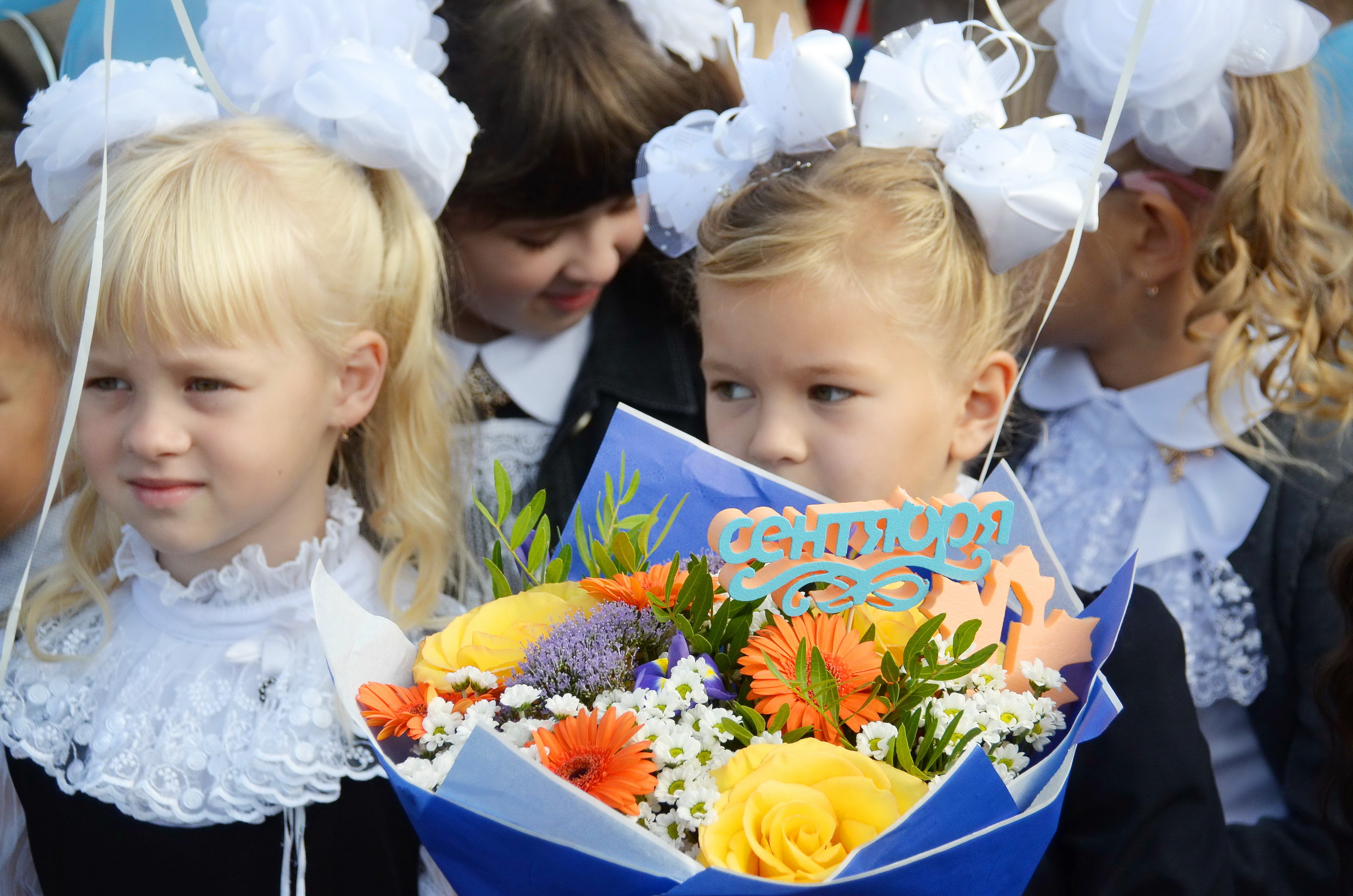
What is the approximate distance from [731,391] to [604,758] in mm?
868

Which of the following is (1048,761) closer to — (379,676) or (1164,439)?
(379,676)

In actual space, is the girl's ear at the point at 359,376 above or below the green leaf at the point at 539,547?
below

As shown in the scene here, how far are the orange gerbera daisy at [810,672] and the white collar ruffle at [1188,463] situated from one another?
3.79 ft

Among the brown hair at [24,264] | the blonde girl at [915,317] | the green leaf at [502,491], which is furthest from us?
the brown hair at [24,264]

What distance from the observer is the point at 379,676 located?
1144 mm

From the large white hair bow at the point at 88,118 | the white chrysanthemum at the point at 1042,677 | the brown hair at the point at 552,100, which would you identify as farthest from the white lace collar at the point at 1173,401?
the large white hair bow at the point at 88,118

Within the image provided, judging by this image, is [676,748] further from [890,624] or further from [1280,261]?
[1280,261]

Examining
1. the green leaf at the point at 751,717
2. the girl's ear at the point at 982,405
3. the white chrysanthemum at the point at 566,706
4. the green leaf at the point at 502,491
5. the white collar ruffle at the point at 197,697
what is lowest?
the white collar ruffle at the point at 197,697

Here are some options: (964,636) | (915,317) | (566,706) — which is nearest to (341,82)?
(915,317)

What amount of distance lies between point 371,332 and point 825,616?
3.36 ft

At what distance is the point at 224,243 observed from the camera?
1.64m

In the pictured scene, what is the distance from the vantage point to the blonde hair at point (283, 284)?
1598 millimetres

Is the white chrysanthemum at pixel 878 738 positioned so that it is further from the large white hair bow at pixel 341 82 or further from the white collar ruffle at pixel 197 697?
the large white hair bow at pixel 341 82

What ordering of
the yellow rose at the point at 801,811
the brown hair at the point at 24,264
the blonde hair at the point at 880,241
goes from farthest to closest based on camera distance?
1. the brown hair at the point at 24,264
2. the blonde hair at the point at 880,241
3. the yellow rose at the point at 801,811
